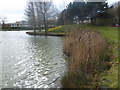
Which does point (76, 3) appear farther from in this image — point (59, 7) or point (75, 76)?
point (75, 76)

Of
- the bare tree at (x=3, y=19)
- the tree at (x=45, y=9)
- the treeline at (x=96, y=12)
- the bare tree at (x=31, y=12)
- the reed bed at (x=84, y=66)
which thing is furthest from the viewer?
the bare tree at (x=3, y=19)

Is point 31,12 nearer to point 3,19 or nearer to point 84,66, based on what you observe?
point 84,66

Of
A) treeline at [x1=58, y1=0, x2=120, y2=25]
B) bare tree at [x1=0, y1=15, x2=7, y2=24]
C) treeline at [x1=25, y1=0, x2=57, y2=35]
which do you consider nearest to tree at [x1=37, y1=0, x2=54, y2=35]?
treeline at [x1=25, y1=0, x2=57, y2=35]

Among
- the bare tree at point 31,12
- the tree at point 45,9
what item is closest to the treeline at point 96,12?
the tree at point 45,9

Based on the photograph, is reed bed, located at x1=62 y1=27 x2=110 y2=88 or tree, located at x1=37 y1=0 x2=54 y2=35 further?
tree, located at x1=37 y1=0 x2=54 y2=35

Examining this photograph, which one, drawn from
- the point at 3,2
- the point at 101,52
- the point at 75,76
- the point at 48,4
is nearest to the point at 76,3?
the point at 48,4

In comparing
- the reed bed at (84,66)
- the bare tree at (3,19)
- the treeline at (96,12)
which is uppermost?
the bare tree at (3,19)

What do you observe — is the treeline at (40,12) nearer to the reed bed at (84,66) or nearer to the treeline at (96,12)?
the treeline at (96,12)

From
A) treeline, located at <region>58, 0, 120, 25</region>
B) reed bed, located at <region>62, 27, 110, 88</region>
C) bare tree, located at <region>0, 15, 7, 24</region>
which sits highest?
bare tree, located at <region>0, 15, 7, 24</region>

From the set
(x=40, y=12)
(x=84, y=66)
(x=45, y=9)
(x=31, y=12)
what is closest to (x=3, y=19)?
(x=31, y=12)

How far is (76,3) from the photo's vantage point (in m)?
16.6

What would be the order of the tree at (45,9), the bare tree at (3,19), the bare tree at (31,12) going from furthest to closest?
the bare tree at (3,19), the bare tree at (31,12), the tree at (45,9)

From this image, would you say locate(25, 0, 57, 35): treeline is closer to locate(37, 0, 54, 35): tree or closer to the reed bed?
locate(37, 0, 54, 35): tree

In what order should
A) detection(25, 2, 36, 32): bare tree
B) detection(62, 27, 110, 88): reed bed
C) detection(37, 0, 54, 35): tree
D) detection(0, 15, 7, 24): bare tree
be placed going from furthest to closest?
1. detection(0, 15, 7, 24): bare tree
2. detection(25, 2, 36, 32): bare tree
3. detection(37, 0, 54, 35): tree
4. detection(62, 27, 110, 88): reed bed
